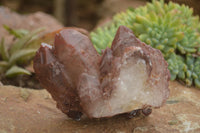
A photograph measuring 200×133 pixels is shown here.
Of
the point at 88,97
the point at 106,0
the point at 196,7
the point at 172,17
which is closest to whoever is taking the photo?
the point at 88,97

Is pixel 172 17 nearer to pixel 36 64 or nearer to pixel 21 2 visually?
pixel 36 64

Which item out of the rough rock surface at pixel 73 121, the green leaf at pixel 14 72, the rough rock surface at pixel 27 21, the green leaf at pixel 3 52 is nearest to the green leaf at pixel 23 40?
the green leaf at pixel 3 52

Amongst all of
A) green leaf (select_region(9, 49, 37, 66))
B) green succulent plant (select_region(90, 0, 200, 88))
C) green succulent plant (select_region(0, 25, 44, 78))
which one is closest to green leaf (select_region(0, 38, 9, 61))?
green succulent plant (select_region(0, 25, 44, 78))

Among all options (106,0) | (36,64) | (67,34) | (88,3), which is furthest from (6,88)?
(88,3)

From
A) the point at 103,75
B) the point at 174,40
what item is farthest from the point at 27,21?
the point at 103,75

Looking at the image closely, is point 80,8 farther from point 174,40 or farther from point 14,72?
point 174,40
